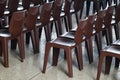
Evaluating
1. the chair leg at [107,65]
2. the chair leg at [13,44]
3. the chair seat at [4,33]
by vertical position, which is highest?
the chair seat at [4,33]

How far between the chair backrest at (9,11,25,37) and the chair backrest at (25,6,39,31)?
0.26 m

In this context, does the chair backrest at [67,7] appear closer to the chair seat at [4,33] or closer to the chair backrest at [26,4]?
the chair backrest at [26,4]

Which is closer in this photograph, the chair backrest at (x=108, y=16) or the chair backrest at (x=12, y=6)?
the chair backrest at (x=108, y=16)

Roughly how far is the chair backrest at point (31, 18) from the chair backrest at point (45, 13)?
19 centimetres

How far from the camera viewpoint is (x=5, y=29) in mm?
4043

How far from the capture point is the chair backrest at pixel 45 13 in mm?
4191

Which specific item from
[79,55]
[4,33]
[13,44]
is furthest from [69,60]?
[13,44]

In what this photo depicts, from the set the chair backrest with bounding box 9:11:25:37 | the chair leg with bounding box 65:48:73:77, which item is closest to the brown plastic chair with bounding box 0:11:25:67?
the chair backrest with bounding box 9:11:25:37

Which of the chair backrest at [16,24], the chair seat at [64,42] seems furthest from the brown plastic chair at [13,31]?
the chair seat at [64,42]

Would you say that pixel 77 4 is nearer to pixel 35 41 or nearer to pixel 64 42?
pixel 35 41

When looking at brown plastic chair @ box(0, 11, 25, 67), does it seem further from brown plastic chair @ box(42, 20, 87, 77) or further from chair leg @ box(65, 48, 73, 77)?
chair leg @ box(65, 48, 73, 77)

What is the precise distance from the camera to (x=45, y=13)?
425cm

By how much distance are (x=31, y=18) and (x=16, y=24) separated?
1.39 feet

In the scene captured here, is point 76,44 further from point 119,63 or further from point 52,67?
point 119,63
